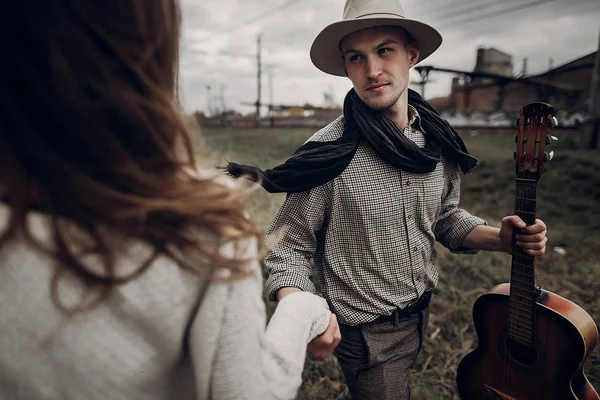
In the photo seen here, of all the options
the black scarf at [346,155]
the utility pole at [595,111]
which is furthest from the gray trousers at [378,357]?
the utility pole at [595,111]

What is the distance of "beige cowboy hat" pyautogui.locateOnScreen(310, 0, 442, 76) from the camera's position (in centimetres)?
180

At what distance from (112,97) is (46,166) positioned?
5.6 inches

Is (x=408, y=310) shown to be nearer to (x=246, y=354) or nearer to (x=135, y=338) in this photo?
(x=246, y=354)

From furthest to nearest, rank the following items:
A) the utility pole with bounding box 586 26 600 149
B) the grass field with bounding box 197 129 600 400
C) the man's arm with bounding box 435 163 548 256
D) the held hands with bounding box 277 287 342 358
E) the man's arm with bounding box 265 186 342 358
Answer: the utility pole with bounding box 586 26 600 149, the grass field with bounding box 197 129 600 400, the man's arm with bounding box 435 163 548 256, the man's arm with bounding box 265 186 342 358, the held hands with bounding box 277 287 342 358

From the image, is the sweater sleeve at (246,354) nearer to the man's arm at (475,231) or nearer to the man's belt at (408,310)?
the man's belt at (408,310)

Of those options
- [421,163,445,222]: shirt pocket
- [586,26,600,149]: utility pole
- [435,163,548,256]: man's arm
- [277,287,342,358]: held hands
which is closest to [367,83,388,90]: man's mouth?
[421,163,445,222]: shirt pocket

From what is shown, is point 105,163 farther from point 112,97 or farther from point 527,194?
point 527,194

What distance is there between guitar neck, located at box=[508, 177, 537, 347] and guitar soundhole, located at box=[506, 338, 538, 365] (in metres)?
0.04

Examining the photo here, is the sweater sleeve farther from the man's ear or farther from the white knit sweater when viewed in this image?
the man's ear

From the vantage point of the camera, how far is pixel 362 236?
178cm

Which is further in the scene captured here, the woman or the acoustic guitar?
the acoustic guitar

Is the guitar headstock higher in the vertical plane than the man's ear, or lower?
lower

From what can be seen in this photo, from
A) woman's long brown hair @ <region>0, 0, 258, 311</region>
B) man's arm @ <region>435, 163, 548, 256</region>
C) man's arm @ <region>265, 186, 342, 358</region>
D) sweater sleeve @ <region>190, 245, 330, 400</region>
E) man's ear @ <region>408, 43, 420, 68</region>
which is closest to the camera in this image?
woman's long brown hair @ <region>0, 0, 258, 311</region>

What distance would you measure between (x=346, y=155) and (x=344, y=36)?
0.65 meters
